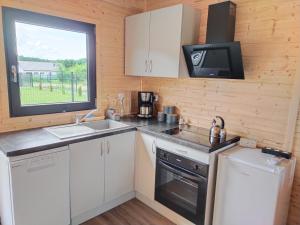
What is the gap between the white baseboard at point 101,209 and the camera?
6.73ft

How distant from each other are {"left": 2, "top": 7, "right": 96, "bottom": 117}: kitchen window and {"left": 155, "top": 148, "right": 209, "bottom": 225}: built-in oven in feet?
3.89

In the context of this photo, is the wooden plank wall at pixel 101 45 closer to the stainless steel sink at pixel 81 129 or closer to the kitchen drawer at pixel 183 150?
the stainless steel sink at pixel 81 129

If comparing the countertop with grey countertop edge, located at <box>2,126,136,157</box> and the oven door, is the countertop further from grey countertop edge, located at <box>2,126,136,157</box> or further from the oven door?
the oven door

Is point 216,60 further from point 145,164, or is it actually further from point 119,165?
point 119,165

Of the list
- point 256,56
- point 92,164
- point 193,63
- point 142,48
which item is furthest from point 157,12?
point 92,164

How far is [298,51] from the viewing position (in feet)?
5.63

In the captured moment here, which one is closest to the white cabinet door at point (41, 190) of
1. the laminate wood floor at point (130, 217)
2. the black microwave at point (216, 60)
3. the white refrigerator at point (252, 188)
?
the laminate wood floor at point (130, 217)

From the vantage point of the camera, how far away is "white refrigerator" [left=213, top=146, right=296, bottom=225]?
1.54 meters

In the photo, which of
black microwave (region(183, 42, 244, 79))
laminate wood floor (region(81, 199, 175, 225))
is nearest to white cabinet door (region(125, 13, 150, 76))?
black microwave (region(183, 42, 244, 79))

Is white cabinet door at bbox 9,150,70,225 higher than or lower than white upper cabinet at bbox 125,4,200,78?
lower

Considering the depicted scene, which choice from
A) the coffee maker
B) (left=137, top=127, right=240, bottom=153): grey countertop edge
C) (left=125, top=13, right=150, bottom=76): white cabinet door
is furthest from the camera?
the coffee maker

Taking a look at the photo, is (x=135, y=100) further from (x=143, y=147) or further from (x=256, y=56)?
(x=256, y=56)

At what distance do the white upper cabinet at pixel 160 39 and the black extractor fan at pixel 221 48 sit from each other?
0.80 feet

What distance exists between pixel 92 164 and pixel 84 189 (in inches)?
9.7
